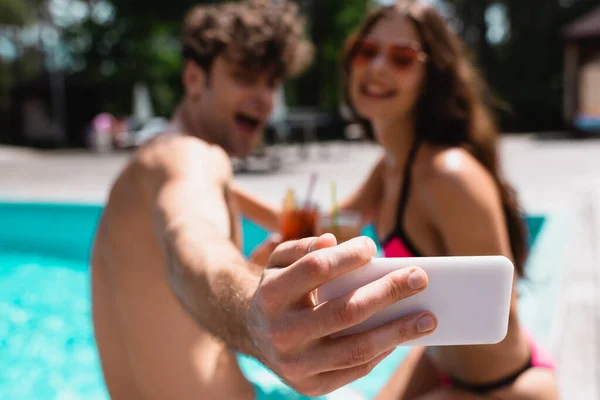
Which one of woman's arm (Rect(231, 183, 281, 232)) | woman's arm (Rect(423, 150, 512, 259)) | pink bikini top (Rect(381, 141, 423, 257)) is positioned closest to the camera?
woman's arm (Rect(423, 150, 512, 259))

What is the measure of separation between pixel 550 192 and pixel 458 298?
8.45 metres

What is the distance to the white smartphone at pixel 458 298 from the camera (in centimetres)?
77

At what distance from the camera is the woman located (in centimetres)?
175

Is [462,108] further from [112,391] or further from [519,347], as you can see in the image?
[112,391]

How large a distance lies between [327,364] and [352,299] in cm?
10

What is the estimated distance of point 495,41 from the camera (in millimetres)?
37250

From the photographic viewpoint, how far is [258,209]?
2.80 m

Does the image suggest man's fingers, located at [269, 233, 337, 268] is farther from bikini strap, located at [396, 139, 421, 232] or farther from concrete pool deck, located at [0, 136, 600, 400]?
concrete pool deck, located at [0, 136, 600, 400]

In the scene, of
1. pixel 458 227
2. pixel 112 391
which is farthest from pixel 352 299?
pixel 112 391

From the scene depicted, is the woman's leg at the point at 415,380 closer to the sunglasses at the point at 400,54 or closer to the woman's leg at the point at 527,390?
the woman's leg at the point at 527,390

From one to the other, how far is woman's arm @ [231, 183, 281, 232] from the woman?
1.98 ft

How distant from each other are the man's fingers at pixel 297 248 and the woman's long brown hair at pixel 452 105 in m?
1.35

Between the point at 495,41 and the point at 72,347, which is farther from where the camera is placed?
the point at 495,41

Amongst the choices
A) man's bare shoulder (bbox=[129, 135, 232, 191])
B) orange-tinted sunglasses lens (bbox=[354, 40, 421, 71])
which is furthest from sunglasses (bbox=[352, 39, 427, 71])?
man's bare shoulder (bbox=[129, 135, 232, 191])
